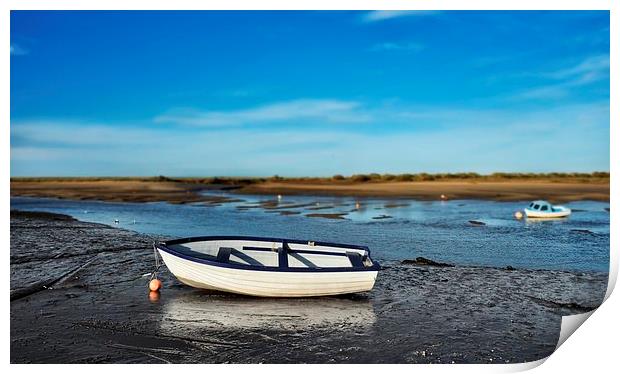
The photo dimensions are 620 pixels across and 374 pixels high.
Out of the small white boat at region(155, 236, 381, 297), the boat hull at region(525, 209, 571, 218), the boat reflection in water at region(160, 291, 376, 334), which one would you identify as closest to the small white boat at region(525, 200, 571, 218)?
the boat hull at region(525, 209, 571, 218)

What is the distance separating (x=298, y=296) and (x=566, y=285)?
461 cm

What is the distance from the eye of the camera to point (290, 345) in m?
5.79

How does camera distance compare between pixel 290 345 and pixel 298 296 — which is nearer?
pixel 290 345

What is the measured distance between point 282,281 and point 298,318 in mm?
759

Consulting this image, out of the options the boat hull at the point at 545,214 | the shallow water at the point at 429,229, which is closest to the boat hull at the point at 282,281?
the shallow water at the point at 429,229

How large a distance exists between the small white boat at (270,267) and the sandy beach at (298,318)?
0.68 feet

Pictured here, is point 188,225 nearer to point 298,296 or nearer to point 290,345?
point 298,296

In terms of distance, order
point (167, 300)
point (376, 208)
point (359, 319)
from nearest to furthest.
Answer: point (359, 319), point (167, 300), point (376, 208)

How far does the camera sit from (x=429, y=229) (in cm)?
1548
